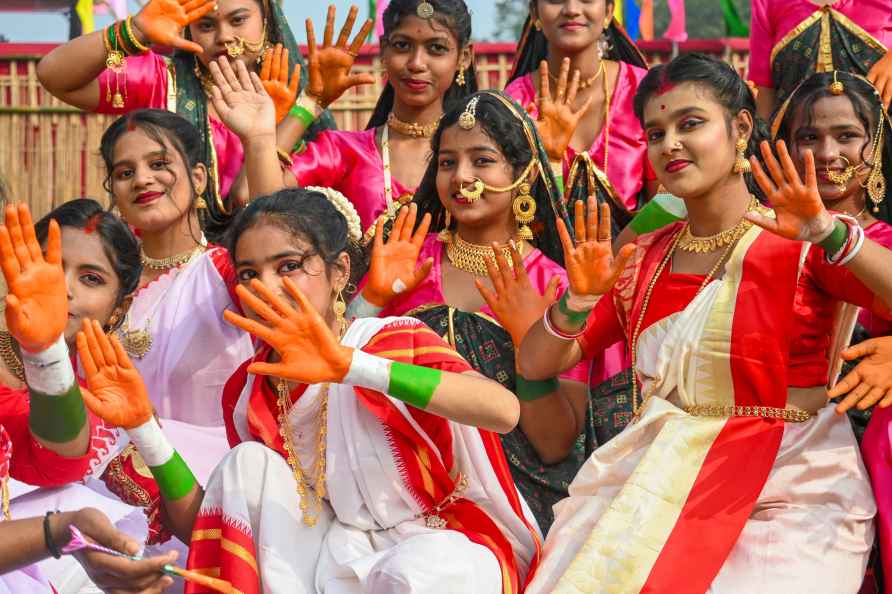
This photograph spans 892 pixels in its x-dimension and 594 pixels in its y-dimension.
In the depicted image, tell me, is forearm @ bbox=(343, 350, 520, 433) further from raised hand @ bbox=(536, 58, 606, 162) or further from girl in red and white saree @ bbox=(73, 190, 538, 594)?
raised hand @ bbox=(536, 58, 606, 162)

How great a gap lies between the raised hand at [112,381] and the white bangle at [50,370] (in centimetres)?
17

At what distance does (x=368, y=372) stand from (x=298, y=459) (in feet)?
1.46

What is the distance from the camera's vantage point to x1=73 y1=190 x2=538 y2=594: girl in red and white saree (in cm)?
353

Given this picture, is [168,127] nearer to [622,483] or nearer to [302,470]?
[302,470]

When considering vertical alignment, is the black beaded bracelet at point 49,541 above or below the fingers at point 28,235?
below

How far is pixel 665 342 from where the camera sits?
402 cm

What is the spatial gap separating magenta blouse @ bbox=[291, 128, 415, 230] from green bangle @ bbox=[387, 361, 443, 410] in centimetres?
209

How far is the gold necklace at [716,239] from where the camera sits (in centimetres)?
411

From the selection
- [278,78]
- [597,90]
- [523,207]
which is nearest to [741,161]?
[523,207]

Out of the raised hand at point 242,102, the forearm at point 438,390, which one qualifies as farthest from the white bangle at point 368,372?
the raised hand at point 242,102

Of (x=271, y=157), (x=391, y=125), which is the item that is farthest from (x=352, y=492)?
(x=391, y=125)

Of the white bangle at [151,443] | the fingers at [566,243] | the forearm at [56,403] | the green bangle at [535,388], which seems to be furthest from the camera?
the green bangle at [535,388]

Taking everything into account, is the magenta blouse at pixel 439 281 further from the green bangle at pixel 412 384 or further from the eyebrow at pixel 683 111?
the green bangle at pixel 412 384

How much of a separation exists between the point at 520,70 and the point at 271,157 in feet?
5.13
